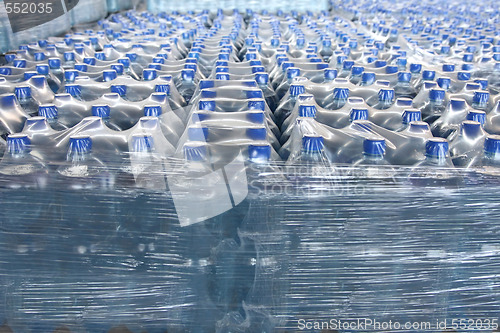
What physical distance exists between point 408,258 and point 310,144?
370 millimetres

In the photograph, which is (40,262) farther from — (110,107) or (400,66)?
(400,66)

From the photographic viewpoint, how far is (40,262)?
123 centimetres

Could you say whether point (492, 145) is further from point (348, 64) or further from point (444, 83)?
point (348, 64)

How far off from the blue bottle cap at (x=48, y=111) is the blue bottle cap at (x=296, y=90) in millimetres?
853

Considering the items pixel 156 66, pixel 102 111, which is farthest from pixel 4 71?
pixel 102 111

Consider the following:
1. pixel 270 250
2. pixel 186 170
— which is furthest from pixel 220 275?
pixel 186 170

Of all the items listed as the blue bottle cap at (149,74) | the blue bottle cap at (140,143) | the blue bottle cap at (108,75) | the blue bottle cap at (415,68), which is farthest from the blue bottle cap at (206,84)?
the blue bottle cap at (415,68)

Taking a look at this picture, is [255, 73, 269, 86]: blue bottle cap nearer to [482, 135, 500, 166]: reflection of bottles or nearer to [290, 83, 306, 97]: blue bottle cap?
[290, 83, 306, 97]: blue bottle cap

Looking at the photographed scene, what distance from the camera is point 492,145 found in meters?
1.25

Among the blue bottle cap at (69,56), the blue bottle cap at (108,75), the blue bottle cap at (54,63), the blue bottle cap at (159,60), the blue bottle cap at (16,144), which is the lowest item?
the blue bottle cap at (69,56)

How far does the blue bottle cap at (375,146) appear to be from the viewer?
125 cm

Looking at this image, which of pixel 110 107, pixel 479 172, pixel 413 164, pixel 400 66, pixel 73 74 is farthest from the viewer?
pixel 400 66

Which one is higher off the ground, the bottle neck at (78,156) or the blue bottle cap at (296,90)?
the bottle neck at (78,156)

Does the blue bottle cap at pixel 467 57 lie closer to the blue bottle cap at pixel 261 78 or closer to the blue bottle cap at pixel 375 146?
the blue bottle cap at pixel 261 78
